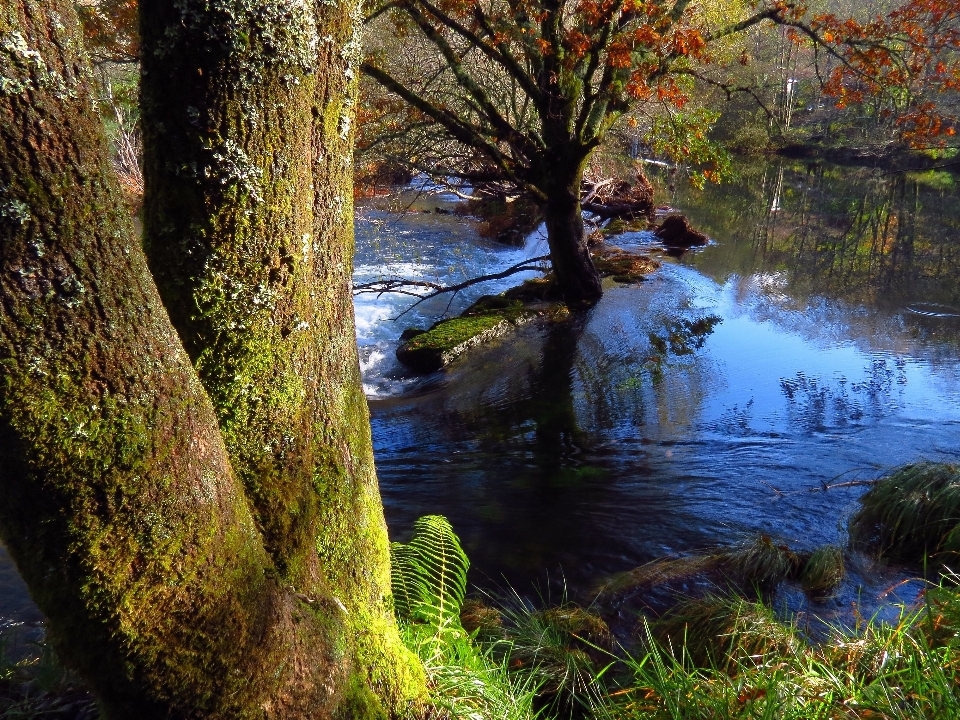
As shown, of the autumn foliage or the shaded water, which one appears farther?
the autumn foliage

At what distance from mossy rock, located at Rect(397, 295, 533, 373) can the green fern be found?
22.2 ft

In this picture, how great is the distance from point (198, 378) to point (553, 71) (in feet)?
33.8

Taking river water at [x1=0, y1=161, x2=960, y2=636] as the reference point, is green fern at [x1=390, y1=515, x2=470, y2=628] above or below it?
above

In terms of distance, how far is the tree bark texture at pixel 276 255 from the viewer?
6.53ft

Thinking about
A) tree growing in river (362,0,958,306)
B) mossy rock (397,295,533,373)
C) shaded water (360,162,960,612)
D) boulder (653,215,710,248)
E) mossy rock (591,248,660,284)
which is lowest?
shaded water (360,162,960,612)

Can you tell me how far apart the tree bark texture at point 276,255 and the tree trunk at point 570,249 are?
10.3 meters

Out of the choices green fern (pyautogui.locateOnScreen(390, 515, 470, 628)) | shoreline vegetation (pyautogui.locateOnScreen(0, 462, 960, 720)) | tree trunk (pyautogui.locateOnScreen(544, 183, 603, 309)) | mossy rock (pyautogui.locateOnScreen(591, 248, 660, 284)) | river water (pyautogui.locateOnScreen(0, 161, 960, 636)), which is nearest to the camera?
shoreline vegetation (pyautogui.locateOnScreen(0, 462, 960, 720))

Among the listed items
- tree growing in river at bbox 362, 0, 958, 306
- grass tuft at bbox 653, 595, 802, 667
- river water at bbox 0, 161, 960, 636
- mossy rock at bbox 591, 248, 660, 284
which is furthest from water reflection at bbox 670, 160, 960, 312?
grass tuft at bbox 653, 595, 802, 667

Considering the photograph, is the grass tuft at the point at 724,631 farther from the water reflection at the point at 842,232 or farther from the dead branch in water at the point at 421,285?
the water reflection at the point at 842,232

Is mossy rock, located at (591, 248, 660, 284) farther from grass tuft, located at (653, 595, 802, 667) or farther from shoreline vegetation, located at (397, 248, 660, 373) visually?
grass tuft, located at (653, 595, 802, 667)

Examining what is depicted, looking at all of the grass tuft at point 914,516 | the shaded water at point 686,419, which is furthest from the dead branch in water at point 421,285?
the grass tuft at point 914,516

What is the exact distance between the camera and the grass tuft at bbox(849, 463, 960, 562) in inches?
208

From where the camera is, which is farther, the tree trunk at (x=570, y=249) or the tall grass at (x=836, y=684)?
the tree trunk at (x=570, y=249)

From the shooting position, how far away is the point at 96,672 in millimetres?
1828
